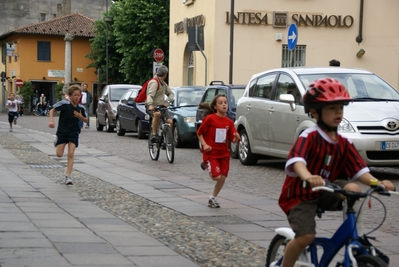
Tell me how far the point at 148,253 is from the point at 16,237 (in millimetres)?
1331

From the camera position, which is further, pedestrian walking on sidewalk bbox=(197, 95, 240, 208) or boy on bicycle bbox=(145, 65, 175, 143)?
boy on bicycle bbox=(145, 65, 175, 143)

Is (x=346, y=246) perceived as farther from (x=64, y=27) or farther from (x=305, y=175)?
(x=64, y=27)

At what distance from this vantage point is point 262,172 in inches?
568

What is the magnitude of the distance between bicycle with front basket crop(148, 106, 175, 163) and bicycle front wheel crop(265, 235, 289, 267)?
10.8m

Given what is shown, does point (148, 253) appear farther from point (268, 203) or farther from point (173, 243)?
point (268, 203)

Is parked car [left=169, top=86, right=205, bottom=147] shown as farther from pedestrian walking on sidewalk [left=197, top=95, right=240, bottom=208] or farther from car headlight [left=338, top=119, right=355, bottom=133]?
pedestrian walking on sidewalk [left=197, top=95, right=240, bottom=208]

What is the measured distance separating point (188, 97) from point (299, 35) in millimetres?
11546

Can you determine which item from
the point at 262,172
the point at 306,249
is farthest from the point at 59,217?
the point at 262,172

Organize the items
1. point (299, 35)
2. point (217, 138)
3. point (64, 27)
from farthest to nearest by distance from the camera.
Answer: point (64, 27) < point (299, 35) < point (217, 138)

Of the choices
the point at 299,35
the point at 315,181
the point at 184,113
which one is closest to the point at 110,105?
the point at 299,35

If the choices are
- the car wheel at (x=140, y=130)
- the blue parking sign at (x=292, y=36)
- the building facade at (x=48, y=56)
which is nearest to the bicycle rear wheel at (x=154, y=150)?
the blue parking sign at (x=292, y=36)

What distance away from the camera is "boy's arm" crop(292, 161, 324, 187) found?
14.1 ft

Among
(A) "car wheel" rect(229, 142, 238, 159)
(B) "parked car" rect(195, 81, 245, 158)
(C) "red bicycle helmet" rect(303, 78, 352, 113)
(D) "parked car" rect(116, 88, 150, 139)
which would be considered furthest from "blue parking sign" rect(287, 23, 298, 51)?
(C) "red bicycle helmet" rect(303, 78, 352, 113)

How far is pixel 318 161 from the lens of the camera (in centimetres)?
466
